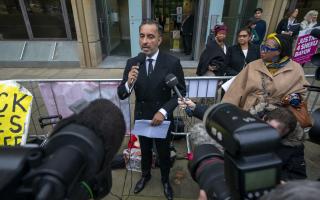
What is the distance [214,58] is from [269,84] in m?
1.80

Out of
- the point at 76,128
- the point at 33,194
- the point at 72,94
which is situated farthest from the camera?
the point at 72,94

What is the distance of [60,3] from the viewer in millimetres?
8445

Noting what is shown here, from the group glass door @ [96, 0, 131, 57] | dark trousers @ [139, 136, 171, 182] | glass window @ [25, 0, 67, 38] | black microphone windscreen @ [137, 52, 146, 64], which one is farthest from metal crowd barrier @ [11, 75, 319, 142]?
glass window @ [25, 0, 67, 38]

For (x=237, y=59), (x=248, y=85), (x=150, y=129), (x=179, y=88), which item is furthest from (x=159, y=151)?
(x=237, y=59)

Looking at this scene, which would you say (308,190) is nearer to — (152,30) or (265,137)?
(265,137)

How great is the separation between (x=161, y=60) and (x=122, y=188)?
182 centimetres

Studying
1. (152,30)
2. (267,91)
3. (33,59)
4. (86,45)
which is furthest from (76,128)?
(33,59)

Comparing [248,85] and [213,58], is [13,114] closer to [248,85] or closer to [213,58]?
Answer: [248,85]

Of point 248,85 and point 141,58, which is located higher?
point 141,58

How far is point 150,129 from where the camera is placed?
2.51 metres

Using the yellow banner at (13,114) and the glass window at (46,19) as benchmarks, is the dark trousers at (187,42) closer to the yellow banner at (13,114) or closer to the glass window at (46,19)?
the glass window at (46,19)

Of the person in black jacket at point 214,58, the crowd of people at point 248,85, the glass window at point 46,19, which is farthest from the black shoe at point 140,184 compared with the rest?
the glass window at point 46,19

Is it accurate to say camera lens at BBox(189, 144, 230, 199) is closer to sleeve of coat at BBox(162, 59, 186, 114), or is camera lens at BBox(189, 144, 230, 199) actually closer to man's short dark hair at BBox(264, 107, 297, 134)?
man's short dark hair at BBox(264, 107, 297, 134)

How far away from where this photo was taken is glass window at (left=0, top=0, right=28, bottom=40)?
8797 mm
